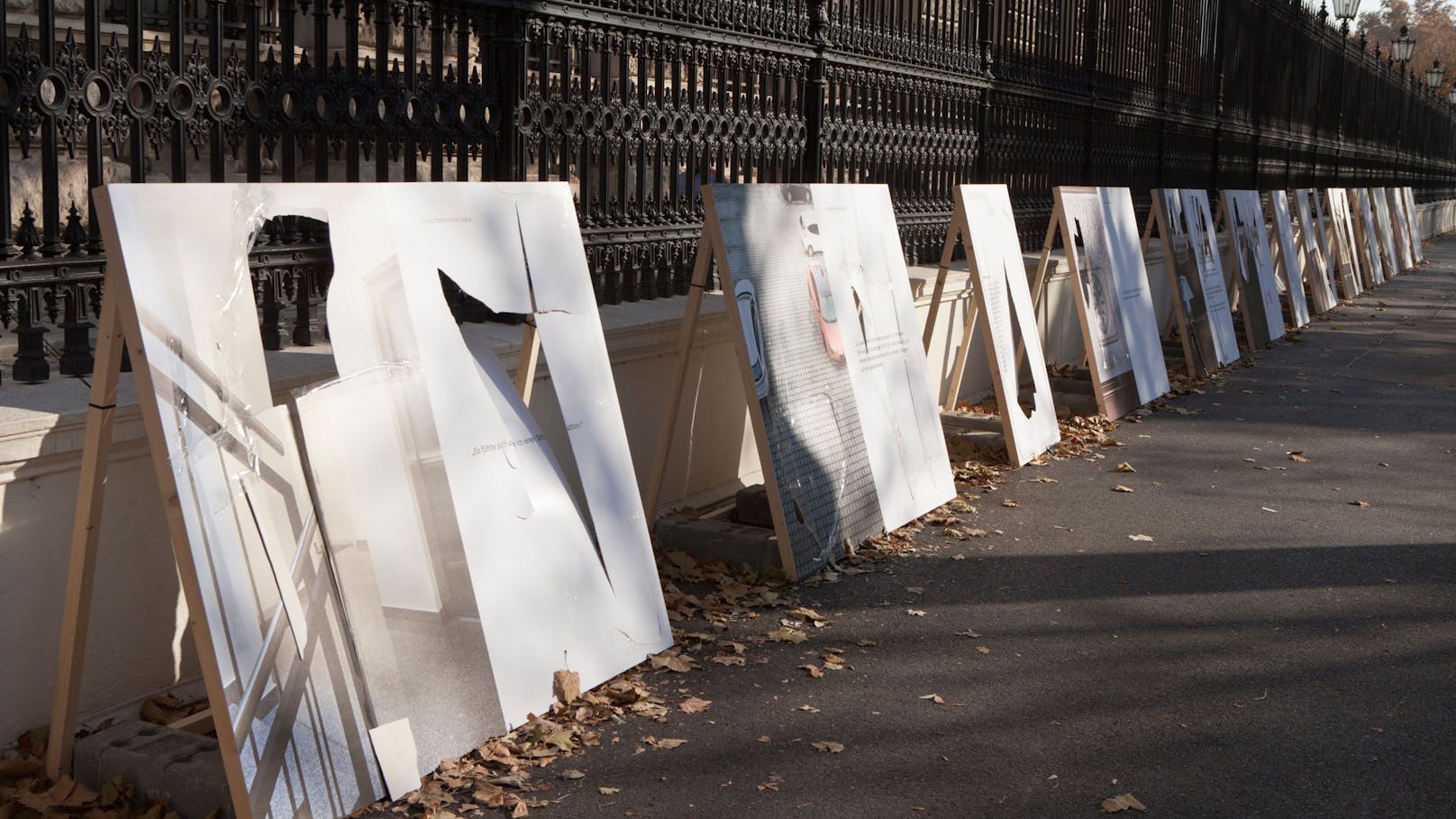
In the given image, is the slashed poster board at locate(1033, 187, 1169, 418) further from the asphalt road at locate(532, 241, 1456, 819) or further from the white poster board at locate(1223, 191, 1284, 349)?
the white poster board at locate(1223, 191, 1284, 349)

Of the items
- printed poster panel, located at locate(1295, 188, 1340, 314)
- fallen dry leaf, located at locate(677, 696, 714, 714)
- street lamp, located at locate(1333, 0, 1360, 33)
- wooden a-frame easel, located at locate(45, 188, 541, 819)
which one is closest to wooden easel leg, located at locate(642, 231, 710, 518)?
fallen dry leaf, located at locate(677, 696, 714, 714)

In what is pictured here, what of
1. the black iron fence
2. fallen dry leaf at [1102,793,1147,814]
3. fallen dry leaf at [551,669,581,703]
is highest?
the black iron fence

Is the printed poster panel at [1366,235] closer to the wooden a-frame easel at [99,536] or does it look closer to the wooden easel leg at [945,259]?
the wooden easel leg at [945,259]

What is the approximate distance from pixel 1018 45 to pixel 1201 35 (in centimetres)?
735

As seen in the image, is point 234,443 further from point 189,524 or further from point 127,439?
point 127,439

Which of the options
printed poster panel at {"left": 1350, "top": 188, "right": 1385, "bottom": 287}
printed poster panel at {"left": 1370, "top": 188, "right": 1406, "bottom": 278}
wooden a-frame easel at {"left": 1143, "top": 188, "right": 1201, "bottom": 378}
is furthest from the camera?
printed poster panel at {"left": 1370, "top": 188, "right": 1406, "bottom": 278}

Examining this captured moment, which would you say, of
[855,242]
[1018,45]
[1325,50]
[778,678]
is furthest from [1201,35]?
[778,678]

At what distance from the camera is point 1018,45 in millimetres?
11898

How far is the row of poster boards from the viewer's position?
133 inches

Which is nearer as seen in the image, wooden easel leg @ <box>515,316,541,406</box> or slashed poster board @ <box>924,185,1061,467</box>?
wooden easel leg @ <box>515,316,541,406</box>

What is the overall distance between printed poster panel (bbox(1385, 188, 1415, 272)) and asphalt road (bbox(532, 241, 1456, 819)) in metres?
21.9

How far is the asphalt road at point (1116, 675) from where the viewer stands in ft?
12.9

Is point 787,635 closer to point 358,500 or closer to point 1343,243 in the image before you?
point 358,500

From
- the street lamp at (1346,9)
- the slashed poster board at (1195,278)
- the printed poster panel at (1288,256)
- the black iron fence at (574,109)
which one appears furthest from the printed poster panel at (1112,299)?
the street lamp at (1346,9)
